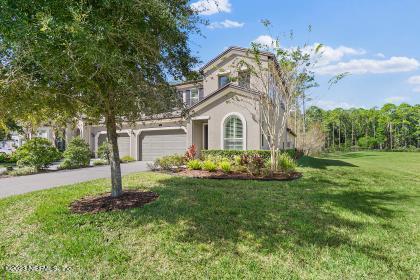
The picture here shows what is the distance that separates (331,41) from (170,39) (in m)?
10.9

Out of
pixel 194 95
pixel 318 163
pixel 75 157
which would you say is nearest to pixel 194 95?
pixel 194 95

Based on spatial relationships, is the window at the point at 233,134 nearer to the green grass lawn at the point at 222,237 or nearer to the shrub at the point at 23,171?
the green grass lawn at the point at 222,237

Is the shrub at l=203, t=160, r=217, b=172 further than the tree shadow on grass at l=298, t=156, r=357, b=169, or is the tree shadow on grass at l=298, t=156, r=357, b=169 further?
the tree shadow on grass at l=298, t=156, r=357, b=169

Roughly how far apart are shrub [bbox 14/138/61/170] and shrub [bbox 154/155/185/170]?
720 cm

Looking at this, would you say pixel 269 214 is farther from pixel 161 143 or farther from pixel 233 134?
pixel 161 143

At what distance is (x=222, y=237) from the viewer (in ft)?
17.4

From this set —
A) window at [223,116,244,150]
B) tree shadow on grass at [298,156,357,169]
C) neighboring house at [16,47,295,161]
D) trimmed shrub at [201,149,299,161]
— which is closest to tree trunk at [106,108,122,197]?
neighboring house at [16,47,295,161]

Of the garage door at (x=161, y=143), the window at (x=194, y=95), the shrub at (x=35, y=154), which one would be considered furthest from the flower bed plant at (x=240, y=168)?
the window at (x=194, y=95)

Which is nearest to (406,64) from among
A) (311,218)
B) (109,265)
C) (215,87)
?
(215,87)

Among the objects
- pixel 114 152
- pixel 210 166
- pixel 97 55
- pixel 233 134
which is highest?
pixel 97 55

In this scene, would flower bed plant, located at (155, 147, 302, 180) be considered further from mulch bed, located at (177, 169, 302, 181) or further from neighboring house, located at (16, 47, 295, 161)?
neighboring house, located at (16, 47, 295, 161)

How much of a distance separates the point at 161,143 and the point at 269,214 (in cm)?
1647

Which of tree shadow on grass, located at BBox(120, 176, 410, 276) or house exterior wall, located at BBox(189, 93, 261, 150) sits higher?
house exterior wall, located at BBox(189, 93, 261, 150)

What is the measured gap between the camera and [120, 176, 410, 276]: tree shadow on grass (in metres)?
5.19
